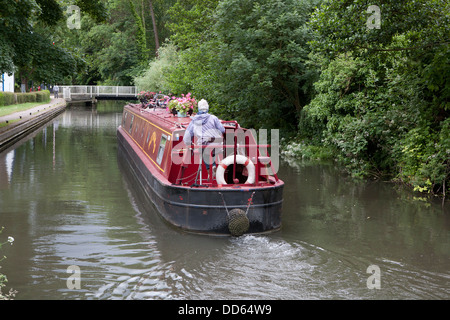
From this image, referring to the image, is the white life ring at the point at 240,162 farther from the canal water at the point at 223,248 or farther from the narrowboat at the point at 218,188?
the canal water at the point at 223,248

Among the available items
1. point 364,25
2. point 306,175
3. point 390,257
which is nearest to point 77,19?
point 306,175

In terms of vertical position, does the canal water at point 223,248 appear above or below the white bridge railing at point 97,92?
below

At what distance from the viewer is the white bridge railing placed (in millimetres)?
57469

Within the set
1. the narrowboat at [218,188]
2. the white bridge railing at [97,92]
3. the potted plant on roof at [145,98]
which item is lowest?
the narrowboat at [218,188]

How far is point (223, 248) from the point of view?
310 inches

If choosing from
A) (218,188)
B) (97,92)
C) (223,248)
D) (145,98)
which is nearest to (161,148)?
(218,188)

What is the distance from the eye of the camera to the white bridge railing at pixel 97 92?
57.5 m

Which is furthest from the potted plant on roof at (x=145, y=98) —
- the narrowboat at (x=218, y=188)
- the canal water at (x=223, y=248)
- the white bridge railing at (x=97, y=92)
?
the white bridge railing at (x=97, y=92)

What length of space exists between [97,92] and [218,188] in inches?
2064

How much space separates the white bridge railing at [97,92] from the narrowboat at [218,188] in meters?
47.8

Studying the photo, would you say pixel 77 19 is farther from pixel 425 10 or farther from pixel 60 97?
pixel 60 97

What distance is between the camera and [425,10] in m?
10.1

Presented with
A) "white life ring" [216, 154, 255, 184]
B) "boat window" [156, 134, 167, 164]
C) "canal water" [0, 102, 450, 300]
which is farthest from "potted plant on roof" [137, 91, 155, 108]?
"white life ring" [216, 154, 255, 184]

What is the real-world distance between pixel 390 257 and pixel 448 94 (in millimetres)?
4863
